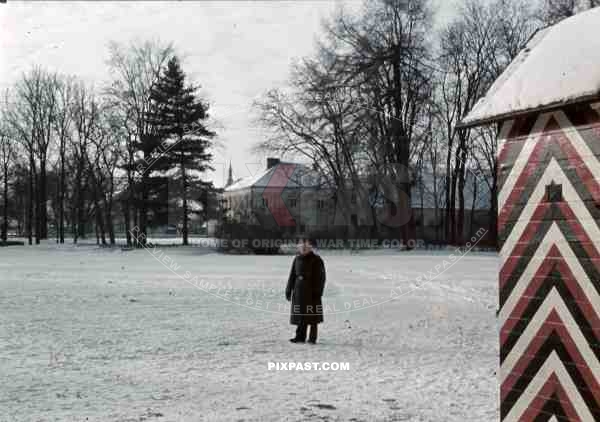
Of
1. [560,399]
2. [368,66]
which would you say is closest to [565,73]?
[560,399]

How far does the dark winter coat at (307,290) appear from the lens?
31.1 feet

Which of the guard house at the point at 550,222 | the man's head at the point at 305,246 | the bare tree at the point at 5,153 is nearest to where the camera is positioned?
the guard house at the point at 550,222

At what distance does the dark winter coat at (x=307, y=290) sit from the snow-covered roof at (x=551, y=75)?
5.38 meters

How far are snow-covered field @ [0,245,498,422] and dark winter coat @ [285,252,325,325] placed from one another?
493 millimetres

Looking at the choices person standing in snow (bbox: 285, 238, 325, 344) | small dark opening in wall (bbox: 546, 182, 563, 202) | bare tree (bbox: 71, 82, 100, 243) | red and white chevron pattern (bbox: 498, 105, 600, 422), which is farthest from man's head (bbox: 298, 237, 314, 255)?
bare tree (bbox: 71, 82, 100, 243)

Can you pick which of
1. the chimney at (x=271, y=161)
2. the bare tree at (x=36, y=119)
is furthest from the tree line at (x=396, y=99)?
the bare tree at (x=36, y=119)

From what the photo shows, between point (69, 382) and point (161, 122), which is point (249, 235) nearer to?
point (161, 122)

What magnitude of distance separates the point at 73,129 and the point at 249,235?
2289 centimetres

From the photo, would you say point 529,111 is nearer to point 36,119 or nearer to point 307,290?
point 307,290

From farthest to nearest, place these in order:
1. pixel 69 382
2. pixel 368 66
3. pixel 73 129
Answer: pixel 73 129
pixel 368 66
pixel 69 382

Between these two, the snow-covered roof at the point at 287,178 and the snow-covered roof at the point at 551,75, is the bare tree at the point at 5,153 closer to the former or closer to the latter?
the snow-covered roof at the point at 287,178

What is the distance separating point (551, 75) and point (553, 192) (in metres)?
0.83

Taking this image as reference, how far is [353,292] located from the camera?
16.2m

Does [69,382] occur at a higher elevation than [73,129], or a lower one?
lower
